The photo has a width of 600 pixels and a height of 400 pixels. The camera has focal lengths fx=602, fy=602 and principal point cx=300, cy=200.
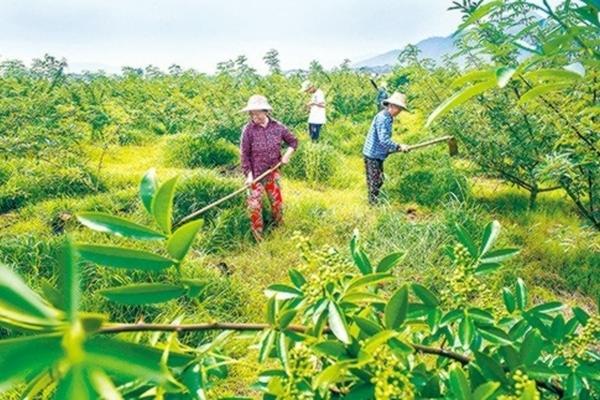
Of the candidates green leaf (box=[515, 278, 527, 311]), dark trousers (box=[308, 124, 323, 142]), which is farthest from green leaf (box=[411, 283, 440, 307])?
dark trousers (box=[308, 124, 323, 142])

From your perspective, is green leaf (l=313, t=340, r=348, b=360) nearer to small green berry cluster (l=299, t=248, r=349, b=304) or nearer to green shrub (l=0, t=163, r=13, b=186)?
small green berry cluster (l=299, t=248, r=349, b=304)

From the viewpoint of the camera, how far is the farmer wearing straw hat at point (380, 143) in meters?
5.87

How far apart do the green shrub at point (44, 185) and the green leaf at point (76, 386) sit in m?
6.18

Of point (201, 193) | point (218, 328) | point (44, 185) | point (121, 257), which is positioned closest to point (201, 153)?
point (44, 185)

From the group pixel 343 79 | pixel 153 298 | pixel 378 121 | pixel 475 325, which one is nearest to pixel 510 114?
pixel 378 121

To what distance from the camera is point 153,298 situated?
0.61 meters

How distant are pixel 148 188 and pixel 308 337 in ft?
0.94

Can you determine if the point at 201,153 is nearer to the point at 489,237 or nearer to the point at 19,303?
the point at 489,237

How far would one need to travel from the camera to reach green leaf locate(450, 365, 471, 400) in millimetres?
731

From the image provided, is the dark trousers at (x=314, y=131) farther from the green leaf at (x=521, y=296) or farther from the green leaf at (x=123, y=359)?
the green leaf at (x=123, y=359)

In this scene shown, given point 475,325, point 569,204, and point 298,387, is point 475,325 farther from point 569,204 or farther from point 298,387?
point 569,204

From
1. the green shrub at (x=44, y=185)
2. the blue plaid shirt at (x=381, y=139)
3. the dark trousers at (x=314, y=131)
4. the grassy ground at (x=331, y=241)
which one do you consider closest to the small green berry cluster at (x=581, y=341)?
the grassy ground at (x=331, y=241)

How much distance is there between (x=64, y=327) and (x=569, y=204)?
624cm

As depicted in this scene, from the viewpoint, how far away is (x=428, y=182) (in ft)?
20.8
